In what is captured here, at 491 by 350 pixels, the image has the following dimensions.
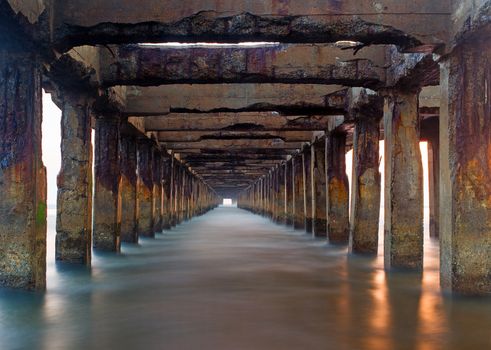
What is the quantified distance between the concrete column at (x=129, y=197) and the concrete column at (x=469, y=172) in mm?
9235

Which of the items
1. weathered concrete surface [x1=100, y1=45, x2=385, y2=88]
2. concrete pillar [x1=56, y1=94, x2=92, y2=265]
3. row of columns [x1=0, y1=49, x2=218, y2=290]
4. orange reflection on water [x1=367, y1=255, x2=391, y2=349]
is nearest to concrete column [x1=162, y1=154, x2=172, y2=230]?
row of columns [x1=0, y1=49, x2=218, y2=290]

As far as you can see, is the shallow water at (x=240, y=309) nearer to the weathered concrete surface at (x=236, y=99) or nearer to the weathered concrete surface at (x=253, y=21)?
the weathered concrete surface at (x=253, y=21)

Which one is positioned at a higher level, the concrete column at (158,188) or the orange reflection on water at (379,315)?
the concrete column at (158,188)

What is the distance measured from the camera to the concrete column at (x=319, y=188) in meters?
17.3

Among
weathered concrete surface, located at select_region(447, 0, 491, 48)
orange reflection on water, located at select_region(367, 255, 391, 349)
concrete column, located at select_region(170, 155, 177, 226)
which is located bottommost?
orange reflection on water, located at select_region(367, 255, 391, 349)

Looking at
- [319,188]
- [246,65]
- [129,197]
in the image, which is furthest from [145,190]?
[246,65]

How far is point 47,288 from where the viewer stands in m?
7.62

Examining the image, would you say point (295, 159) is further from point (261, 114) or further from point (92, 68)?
point (92, 68)

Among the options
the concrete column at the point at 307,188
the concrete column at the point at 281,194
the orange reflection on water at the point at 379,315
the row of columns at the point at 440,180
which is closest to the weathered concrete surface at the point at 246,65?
the row of columns at the point at 440,180

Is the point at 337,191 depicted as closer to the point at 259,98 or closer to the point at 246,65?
the point at 259,98

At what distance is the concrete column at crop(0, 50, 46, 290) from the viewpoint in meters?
6.92

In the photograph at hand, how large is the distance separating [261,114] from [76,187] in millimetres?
6298

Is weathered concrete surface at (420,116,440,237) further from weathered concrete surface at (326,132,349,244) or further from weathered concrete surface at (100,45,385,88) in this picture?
weathered concrete surface at (100,45,385,88)

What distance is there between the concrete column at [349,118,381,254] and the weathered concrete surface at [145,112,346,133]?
2.52 metres
